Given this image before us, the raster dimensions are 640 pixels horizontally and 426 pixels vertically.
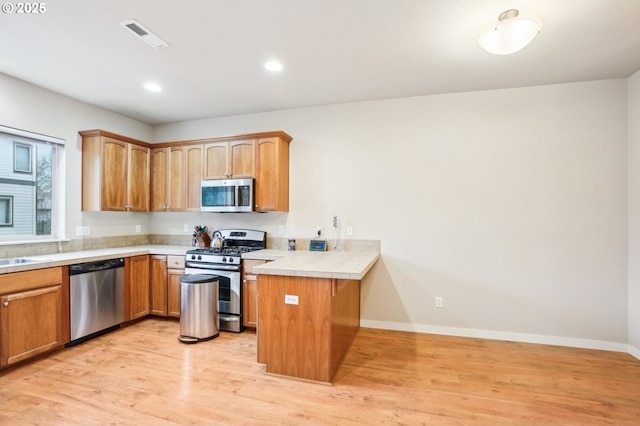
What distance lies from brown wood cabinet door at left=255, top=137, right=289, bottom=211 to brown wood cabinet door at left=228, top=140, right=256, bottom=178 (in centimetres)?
7

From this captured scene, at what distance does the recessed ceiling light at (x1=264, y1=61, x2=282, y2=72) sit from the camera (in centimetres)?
277

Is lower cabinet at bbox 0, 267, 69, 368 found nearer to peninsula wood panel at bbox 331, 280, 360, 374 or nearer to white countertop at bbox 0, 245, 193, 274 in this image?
white countertop at bbox 0, 245, 193, 274

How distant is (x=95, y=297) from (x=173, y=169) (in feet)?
6.01

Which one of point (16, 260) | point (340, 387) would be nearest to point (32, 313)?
point (16, 260)

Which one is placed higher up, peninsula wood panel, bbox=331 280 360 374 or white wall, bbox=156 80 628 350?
white wall, bbox=156 80 628 350

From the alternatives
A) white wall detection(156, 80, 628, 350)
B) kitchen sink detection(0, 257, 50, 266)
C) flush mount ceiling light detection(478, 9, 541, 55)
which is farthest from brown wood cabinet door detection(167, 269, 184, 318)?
flush mount ceiling light detection(478, 9, 541, 55)

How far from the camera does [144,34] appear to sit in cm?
231

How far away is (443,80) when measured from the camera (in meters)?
3.11

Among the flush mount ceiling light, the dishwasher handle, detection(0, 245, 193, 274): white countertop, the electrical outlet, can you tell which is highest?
the flush mount ceiling light

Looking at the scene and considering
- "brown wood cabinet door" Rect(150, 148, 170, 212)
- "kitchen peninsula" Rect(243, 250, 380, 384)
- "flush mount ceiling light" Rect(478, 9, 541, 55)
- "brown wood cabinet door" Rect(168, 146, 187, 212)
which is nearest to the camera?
"flush mount ceiling light" Rect(478, 9, 541, 55)

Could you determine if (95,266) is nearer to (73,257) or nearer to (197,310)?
(73,257)

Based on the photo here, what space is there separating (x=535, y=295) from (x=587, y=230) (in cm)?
85

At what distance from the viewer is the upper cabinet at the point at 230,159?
377 centimetres

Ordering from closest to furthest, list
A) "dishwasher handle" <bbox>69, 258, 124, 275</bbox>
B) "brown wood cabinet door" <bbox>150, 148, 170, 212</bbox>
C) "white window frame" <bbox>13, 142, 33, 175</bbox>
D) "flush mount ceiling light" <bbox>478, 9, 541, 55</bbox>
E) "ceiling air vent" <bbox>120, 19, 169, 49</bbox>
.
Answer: "flush mount ceiling light" <bbox>478, 9, 541, 55</bbox> → "ceiling air vent" <bbox>120, 19, 169, 49</bbox> → "dishwasher handle" <bbox>69, 258, 124, 275</bbox> → "white window frame" <bbox>13, 142, 33, 175</bbox> → "brown wood cabinet door" <bbox>150, 148, 170, 212</bbox>
